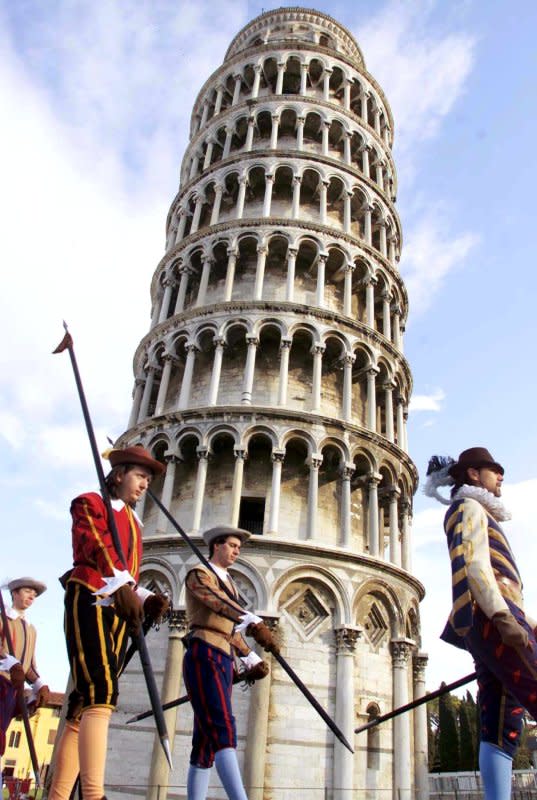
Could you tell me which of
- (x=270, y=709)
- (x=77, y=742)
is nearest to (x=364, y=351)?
(x=270, y=709)

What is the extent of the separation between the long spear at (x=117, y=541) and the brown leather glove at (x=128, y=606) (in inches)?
6.1

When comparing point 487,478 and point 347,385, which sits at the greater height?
point 347,385

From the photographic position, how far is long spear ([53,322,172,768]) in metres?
3.77

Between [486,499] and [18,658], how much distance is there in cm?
502

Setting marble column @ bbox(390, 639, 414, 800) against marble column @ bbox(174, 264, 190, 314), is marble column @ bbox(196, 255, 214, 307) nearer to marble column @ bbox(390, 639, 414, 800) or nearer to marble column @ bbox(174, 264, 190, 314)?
marble column @ bbox(174, 264, 190, 314)

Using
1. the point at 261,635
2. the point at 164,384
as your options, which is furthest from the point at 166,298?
the point at 261,635

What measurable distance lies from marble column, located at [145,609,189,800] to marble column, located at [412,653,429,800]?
584 cm

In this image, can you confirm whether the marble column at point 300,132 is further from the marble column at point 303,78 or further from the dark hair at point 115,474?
the dark hair at point 115,474

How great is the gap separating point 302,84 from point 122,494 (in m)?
25.6

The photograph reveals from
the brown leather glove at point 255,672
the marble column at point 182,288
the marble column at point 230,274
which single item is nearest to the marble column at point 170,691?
the marble column at point 230,274

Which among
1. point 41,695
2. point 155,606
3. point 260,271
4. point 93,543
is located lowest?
point 41,695

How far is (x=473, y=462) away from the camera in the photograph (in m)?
5.08

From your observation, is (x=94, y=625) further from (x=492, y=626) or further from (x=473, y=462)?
(x=473, y=462)

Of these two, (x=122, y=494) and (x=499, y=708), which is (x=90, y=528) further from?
(x=499, y=708)
